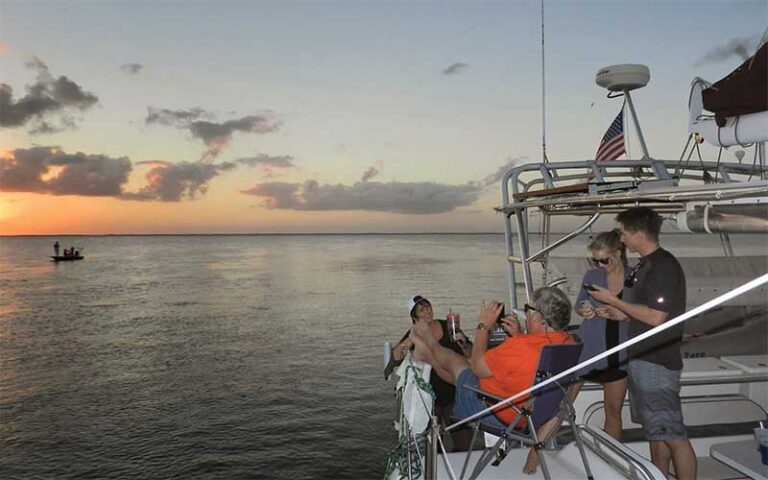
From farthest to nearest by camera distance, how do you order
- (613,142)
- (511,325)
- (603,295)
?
(613,142), (511,325), (603,295)

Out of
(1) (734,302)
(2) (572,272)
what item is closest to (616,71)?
(2) (572,272)

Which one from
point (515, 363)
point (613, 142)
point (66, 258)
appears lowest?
point (66, 258)

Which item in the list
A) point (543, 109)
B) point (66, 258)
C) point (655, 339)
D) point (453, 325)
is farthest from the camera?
point (66, 258)

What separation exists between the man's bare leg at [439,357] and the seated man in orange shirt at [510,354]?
24 cm

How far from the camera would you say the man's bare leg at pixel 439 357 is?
397 centimetres

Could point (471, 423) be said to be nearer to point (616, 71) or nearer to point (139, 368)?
point (616, 71)

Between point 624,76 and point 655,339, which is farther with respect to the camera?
point 624,76

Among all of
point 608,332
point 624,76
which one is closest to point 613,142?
point 624,76

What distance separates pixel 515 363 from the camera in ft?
11.0

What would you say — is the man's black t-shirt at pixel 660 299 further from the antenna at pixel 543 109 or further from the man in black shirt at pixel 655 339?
the antenna at pixel 543 109

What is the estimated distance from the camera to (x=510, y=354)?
3373 mm

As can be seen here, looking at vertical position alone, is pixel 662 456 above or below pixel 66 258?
above

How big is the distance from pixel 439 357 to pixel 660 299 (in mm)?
1541

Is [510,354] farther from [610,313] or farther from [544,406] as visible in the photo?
[610,313]
